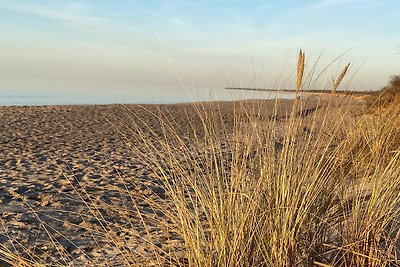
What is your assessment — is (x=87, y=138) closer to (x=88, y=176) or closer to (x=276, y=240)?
(x=88, y=176)

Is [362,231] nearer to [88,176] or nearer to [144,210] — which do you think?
[144,210]

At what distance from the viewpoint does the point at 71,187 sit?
18.1 ft

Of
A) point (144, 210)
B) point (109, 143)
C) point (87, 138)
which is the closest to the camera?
point (144, 210)

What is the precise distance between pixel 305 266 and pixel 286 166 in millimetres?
516

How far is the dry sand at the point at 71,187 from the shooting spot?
3.42m

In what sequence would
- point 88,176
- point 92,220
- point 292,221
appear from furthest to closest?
point 88,176, point 92,220, point 292,221

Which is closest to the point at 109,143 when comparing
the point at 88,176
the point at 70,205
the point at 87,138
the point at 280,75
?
the point at 87,138

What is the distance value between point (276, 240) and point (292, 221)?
0.15m

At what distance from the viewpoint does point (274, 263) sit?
Answer: 84.5 inches

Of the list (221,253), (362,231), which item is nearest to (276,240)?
(221,253)

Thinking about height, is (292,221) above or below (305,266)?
above

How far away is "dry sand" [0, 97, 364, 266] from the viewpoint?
3.42m

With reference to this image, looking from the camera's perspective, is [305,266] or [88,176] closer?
[305,266]

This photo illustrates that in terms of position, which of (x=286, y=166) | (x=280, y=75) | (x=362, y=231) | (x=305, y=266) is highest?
(x=280, y=75)
